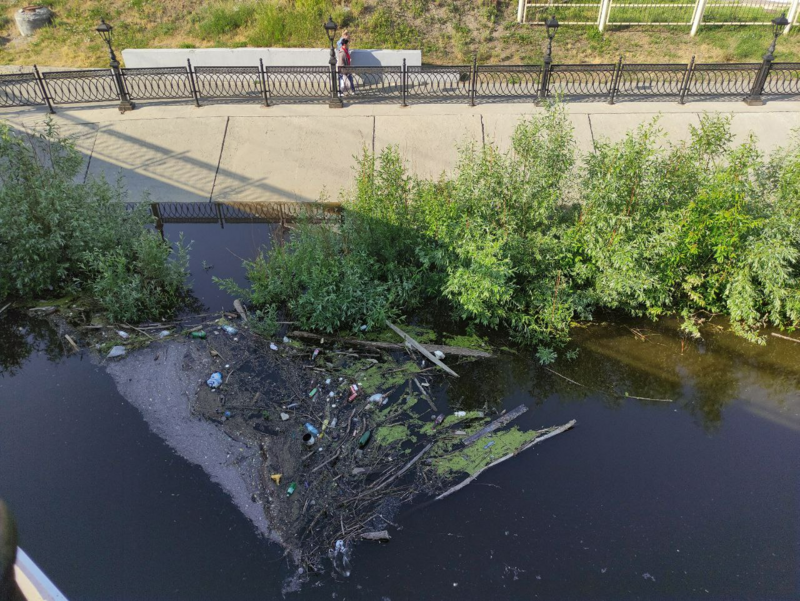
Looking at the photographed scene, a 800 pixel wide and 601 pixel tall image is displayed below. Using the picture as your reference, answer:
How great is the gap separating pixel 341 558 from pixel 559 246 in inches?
187

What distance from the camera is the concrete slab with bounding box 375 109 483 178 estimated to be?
11.1 meters

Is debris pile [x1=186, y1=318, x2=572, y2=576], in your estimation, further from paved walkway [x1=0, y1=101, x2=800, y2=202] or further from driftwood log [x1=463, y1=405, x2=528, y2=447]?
paved walkway [x1=0, y1=101, x2=800, y2=202]

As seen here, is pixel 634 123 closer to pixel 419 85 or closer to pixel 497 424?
pixel 419 85

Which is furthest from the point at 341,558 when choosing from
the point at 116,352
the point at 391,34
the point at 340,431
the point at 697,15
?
the point at 697,15

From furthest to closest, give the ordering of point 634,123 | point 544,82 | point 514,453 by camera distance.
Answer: point 544,82
point 634,123
point 514,453

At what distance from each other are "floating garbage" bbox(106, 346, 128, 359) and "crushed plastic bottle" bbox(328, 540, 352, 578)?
3947mm

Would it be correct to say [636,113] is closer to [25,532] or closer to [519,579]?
[519,579]

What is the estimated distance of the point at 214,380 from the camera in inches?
275

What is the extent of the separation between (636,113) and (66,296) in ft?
35.7

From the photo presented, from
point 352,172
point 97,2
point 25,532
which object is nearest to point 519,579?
point 25,532

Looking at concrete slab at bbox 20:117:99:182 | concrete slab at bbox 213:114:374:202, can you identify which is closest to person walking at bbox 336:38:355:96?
concrete slab at bbox 213:114:374:202

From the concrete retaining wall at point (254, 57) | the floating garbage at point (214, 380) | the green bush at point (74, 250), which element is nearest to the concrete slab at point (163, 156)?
the green bush at point (74, 250)

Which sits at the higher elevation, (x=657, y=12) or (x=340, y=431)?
(x=657, y=12)

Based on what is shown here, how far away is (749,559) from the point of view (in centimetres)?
530
